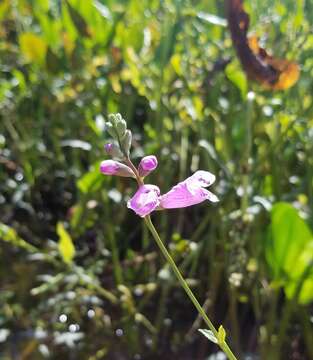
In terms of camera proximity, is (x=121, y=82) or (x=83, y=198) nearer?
(x=83, y=198)

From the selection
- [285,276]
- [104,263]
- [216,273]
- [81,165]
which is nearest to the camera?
[285,276]

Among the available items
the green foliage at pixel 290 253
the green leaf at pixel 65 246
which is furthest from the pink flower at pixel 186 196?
the green leaf at pixel 65 246

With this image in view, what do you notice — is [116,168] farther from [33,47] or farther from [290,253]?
[33,47]

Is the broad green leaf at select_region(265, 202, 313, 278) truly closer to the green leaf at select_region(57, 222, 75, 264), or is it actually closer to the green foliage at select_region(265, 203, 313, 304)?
the green foliage at select_region(265, 203, 313, 304)

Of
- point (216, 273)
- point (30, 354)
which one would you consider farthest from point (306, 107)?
point (30, 354)

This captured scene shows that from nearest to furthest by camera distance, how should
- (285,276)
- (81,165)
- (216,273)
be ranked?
(285,276), (216,273), (81,165)

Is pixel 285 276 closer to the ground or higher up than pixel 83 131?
higher up

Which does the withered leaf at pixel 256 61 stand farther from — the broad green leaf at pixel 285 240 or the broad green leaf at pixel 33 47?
the broad green leaf at pixel 33 47

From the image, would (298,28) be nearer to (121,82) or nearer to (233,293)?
(121,82)
